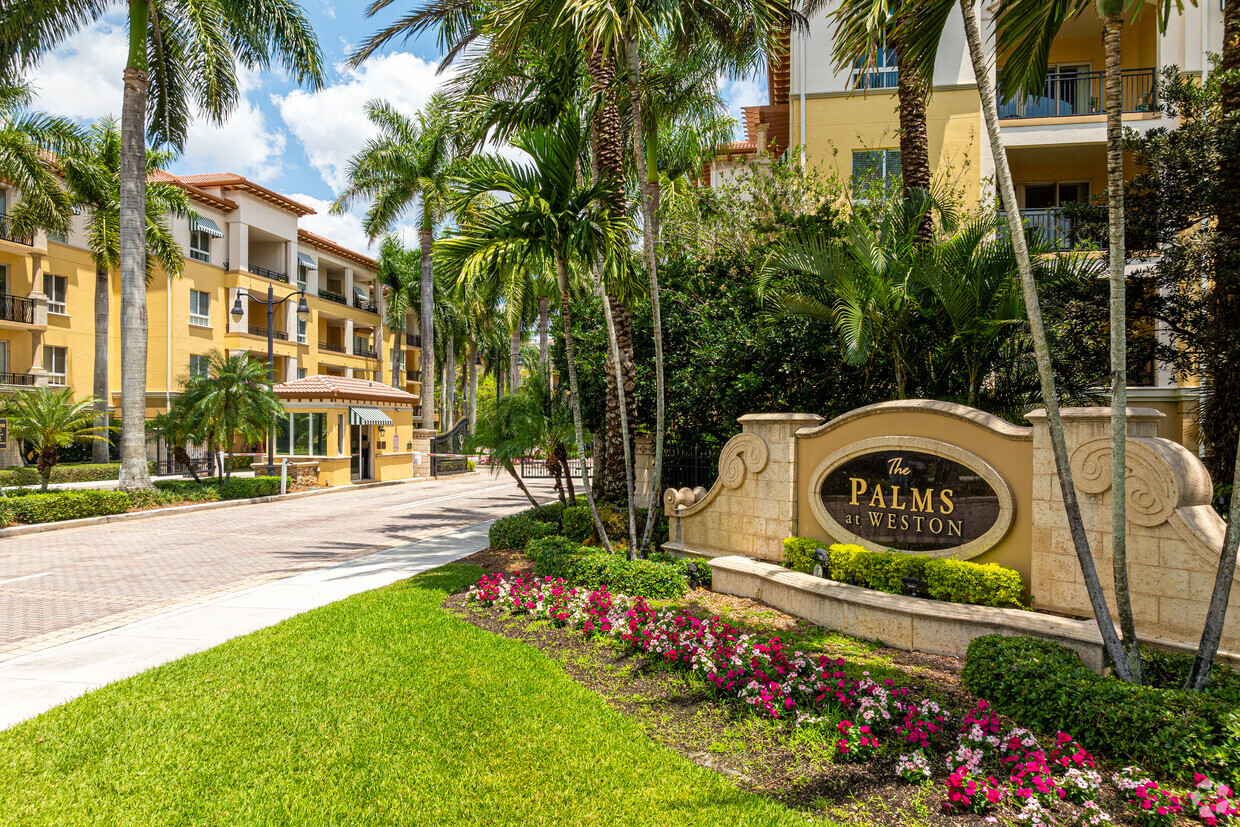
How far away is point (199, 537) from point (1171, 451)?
668 inches

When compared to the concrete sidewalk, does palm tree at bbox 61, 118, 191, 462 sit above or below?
above

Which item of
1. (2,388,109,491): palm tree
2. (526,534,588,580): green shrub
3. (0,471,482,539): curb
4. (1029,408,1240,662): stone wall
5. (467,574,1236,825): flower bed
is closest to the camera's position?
(467,574,1236,825): flower bed

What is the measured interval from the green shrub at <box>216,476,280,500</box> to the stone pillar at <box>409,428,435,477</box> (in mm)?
10308

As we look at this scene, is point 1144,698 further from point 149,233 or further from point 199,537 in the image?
point 149,233

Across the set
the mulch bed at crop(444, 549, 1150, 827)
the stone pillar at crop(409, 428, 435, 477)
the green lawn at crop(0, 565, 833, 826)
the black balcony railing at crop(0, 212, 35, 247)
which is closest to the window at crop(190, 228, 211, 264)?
the black balcony railing at crop(0, 212, 35, 247)

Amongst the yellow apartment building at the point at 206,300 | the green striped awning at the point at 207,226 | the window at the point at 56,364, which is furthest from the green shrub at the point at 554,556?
the green striped awning at the point at 207,226

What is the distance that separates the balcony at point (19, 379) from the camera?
30281mm

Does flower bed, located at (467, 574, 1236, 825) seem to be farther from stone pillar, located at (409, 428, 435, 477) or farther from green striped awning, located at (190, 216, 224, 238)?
green striped awning, located at (190, 216, 224, 238)

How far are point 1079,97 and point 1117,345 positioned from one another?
17.2m

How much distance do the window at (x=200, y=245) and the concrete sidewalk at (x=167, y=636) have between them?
111 ft

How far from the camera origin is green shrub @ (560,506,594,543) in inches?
458

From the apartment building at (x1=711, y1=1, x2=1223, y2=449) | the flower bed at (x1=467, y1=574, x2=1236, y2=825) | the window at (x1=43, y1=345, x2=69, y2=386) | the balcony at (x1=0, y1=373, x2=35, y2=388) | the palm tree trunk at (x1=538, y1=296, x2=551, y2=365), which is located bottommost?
the flower bed at (x1=467, y1=574, x2=1236, y2=825)

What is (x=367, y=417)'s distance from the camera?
29.5m

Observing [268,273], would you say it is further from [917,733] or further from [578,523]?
[917,733]
